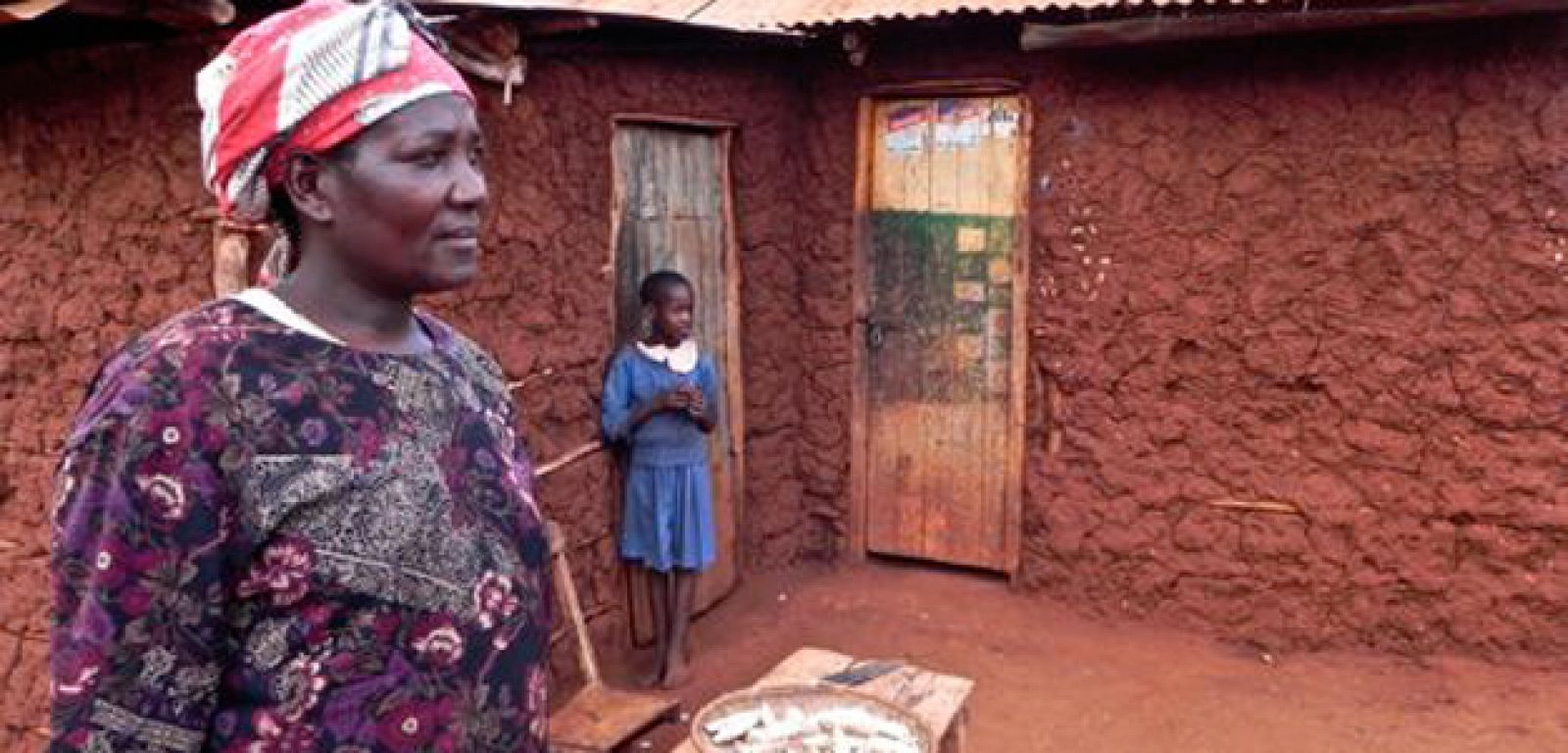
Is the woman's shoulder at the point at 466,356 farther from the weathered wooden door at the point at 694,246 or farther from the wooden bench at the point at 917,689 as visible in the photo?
the weathered wooden door at the point at 694,246

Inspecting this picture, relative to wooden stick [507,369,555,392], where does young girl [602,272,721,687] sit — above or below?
below

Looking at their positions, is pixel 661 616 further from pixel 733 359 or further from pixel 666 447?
pixel 733 359

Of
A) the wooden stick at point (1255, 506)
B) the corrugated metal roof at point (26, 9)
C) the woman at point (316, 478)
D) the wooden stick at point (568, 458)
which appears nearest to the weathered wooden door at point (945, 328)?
the wooden stick at point (1255, 506)

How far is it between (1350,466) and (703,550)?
9.02 ft

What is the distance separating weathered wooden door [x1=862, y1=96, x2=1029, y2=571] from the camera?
5.83 m

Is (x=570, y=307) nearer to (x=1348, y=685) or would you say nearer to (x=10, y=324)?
(x=10, y=324)

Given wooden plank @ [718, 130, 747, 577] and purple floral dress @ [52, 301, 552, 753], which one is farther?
wooden plank @ [718, 130, 747, 577]

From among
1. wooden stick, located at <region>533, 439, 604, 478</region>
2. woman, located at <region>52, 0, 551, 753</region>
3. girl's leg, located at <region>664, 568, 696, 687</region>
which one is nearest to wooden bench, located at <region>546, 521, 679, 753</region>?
wooden stick, located at <region>533, 439, 604, 478</region>

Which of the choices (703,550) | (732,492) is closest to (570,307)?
(703,550)

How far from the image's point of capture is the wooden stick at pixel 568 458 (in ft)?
15.1

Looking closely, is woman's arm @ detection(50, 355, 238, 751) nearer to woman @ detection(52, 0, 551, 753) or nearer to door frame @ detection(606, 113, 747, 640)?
woman @ detection(52, 0, 551, 753)

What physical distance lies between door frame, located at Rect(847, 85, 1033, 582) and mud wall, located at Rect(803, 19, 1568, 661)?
0.07 meters

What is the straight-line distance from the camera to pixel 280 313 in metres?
1.42

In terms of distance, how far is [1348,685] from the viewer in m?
5.07
